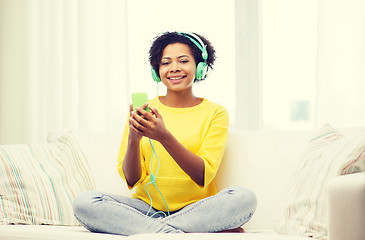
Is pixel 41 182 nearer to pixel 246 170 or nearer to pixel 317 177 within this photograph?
pixel 246 170

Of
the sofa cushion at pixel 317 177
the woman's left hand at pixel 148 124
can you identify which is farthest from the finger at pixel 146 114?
the sofa cushion at pixel 317 177

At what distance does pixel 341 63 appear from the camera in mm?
2574

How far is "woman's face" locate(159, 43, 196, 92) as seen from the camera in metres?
1.97

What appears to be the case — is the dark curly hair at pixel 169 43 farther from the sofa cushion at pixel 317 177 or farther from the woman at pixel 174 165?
the sofa cushion at pixel 317 177

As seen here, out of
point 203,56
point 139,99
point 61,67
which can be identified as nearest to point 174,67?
point 203,56

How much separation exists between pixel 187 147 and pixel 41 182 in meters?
0.58

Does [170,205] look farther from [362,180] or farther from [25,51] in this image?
[25,51]

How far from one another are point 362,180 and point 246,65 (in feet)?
5.74

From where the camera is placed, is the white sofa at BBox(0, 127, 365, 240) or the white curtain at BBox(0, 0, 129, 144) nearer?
the white sofa at BBox(0, 127, 365, 240)

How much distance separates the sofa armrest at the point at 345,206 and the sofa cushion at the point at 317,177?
0.19m

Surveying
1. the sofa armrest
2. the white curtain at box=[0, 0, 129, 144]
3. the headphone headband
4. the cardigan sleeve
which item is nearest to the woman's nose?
the headphone headband

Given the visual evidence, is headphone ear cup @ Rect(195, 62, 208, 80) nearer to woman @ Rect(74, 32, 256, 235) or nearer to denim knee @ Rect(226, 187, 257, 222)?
woman @ Rect(74, 32, 256, 235)

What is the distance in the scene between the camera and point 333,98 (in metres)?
2.59

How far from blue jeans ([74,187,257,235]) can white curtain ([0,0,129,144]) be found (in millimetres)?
1554
